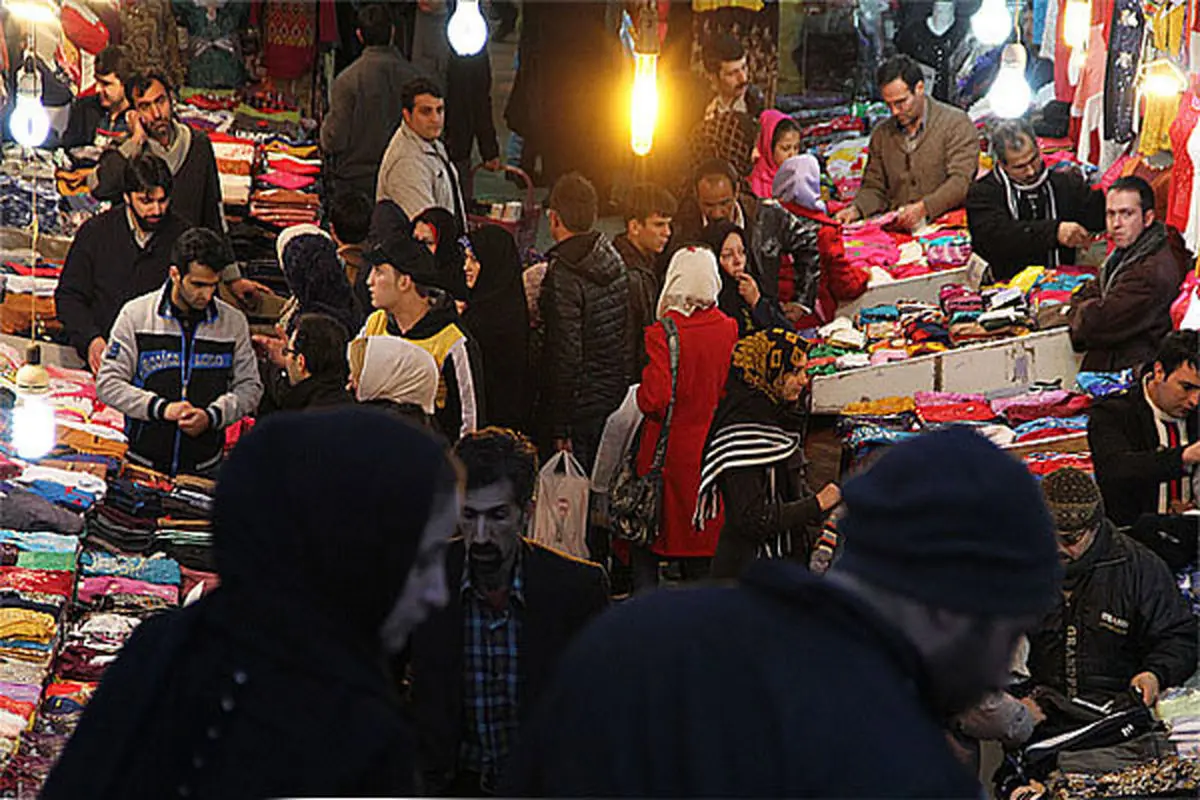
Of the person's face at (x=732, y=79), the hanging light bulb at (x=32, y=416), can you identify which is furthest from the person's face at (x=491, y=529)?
the person's face at (x=732, y=79)

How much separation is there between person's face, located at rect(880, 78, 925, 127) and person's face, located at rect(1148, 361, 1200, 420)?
4241 millimetres

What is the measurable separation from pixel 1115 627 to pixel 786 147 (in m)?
5.58

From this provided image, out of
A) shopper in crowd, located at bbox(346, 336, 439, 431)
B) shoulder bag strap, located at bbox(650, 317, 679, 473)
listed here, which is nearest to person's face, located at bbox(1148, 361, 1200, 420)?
shoulder bag strap, located at bbox(650, 317, 679, 473)

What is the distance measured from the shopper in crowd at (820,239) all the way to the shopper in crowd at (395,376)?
3.85m

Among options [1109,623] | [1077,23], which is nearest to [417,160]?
[1109,623]

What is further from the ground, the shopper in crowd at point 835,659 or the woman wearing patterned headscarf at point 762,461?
the woman wearing patterned headscarf at point 762,461

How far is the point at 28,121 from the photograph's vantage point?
8.40m

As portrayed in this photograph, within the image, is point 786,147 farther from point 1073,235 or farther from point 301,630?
point 301,630

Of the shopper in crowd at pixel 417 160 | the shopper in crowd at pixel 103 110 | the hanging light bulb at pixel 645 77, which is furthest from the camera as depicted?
the shopper in crowd at pixel 103 110

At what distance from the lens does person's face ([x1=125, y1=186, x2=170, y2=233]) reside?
7734 millimetres

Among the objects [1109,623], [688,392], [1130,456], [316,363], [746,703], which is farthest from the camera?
[688,392]

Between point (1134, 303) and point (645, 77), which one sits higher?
point (645, 77)

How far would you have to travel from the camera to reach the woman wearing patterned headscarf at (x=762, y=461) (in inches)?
254

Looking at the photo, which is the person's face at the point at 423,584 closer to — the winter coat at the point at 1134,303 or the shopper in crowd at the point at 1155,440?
the shopper in crowd at the point at 1155,440
